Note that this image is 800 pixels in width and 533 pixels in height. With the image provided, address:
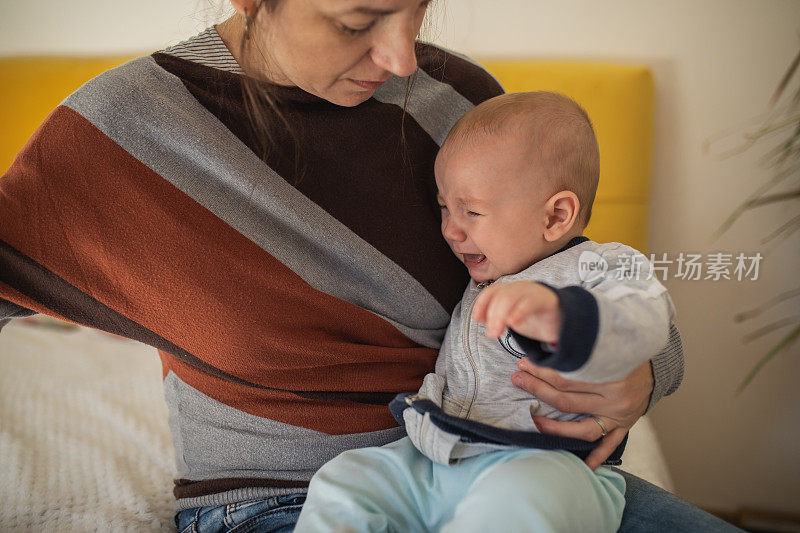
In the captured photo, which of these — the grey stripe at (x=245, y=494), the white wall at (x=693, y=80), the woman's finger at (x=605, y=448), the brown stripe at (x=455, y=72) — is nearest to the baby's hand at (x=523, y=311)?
the woman's finger at (x=605, y=448)

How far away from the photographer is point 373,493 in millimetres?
692

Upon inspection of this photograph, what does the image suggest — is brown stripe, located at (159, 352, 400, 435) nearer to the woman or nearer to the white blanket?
the woman

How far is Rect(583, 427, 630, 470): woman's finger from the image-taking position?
75 cm

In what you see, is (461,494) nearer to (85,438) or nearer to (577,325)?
(577,325)

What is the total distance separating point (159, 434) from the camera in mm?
1218

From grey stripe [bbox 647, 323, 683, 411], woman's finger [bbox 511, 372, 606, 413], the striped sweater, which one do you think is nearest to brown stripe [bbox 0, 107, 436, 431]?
the striped sweater

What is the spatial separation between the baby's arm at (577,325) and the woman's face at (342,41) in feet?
1.14

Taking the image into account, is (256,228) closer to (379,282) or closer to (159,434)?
(379,282)

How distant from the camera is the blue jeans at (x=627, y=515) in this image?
0.73 meters

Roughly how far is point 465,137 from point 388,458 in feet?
1.56

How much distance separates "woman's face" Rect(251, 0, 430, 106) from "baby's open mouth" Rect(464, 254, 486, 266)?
0.96 ft

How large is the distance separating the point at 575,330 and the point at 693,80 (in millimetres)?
1378

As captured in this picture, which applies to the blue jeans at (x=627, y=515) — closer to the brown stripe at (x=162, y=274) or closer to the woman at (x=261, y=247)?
the woman at (x=261, y=247)

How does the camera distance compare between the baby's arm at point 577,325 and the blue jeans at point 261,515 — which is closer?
the baby's arm at point 577,325
